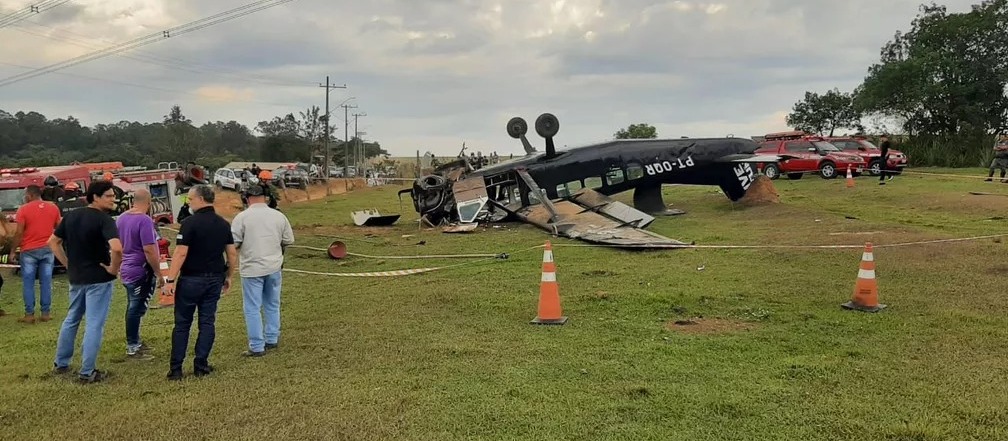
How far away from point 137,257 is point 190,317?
874 mm

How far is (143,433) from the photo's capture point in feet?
14.6

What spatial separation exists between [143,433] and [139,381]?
129cm

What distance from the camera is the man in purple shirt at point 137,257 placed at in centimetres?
608

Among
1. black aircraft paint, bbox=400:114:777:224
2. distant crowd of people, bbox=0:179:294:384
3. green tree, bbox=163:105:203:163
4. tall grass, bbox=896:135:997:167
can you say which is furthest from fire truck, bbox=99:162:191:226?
green tree, bbox=163:105:203:163

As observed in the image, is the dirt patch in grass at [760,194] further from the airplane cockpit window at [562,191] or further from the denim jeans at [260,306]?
the denim jeans at [260,306]

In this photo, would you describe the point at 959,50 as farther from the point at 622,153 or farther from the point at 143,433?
the point at 143,433

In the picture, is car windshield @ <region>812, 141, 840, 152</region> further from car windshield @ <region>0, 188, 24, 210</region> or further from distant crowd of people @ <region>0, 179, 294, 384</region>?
car windshield @ <region>0, 188, 24, 210</region>

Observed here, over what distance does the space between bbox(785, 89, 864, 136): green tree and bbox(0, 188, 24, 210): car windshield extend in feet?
178

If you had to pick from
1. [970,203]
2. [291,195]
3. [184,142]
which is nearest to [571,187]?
[970,203]

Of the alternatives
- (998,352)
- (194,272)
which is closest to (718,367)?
(998,352)

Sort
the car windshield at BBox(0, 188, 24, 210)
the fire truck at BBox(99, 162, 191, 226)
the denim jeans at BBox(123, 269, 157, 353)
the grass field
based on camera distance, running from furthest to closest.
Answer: the fire truck at BBox(99, 162, 191, 226)
the car windshield at BBox(0, 188, 24, 210)
the denim jeans at BBox(123, 269, 157, 353)
the grass field

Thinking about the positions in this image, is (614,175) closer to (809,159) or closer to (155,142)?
(809,159)

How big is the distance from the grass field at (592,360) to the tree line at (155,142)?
2300 inches

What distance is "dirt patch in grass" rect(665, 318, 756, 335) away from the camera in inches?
255
